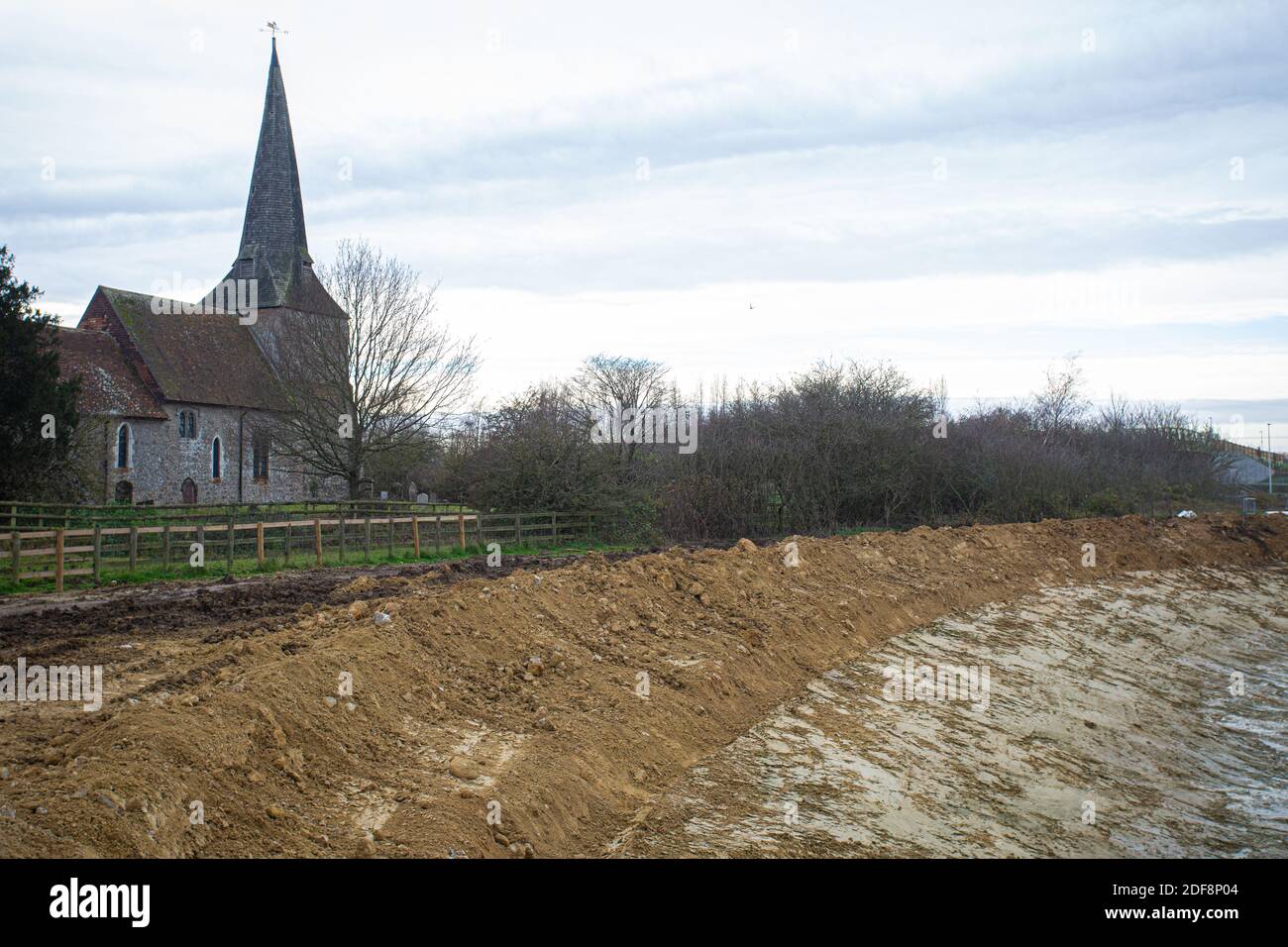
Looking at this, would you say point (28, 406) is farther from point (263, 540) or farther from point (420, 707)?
point (420, 707)

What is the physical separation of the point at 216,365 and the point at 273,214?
1101cm

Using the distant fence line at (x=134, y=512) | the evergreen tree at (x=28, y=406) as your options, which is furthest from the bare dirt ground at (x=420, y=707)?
the evergreen tree at (x=28, y=406)

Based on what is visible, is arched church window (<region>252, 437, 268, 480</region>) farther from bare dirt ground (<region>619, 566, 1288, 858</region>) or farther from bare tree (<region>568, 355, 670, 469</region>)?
bare dirt ground (<region>619, 566, 1288, 858</region>)

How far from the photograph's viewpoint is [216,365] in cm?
4928

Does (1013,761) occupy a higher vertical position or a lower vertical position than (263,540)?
lower

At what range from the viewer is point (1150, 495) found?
39.4m

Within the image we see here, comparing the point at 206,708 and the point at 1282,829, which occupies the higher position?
the point at 206,708

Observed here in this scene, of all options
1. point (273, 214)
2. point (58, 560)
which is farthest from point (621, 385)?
point (58, 560)

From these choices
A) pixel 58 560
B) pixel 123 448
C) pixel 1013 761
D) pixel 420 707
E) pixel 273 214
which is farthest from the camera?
pixel 273 214
